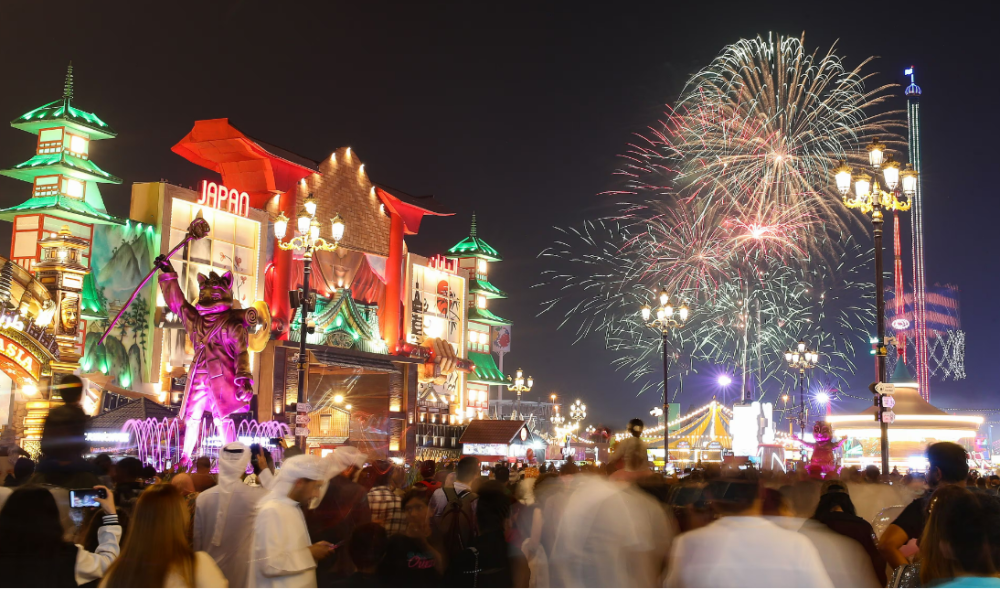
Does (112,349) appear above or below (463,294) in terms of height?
below

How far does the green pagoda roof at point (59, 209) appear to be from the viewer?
34219mm

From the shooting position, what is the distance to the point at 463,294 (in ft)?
205

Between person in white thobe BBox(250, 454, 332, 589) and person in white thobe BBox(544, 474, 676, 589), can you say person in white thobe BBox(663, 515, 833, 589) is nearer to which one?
person in white thobe BBox(544, 474, 676, 589)

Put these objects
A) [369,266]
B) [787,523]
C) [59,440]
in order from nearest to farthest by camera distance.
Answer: [787,523]
[59,440]
[369,266]

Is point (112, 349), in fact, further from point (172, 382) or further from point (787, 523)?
point (787, 523)

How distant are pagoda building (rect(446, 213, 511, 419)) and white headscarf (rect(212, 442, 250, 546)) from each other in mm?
56431

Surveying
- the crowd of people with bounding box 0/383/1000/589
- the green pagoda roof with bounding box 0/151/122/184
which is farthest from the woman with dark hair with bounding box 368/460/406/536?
the green pagoda roof with bounding box 0/151/122/184

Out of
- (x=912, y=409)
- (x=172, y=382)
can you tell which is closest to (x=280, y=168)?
(x=172, y=382)

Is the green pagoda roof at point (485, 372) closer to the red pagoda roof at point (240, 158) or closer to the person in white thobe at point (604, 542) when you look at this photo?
the red pagoda roof at point (240, 158)

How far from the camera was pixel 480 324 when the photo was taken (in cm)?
6756

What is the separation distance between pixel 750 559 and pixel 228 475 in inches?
172

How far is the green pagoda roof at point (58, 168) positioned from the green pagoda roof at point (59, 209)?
95 cm

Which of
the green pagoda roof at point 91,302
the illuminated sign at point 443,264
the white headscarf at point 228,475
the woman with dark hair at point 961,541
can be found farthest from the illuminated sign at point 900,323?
the woman with dark hair at point 961,541

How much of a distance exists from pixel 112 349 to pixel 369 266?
17056 mm
